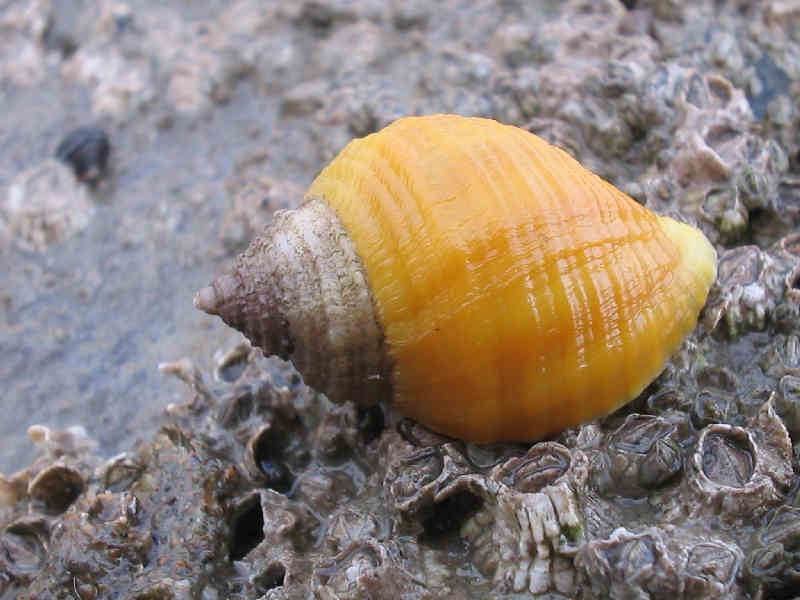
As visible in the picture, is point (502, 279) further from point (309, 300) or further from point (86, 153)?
point (86, 153)

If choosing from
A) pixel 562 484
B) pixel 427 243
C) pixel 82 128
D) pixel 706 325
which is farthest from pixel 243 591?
pixel 82 128

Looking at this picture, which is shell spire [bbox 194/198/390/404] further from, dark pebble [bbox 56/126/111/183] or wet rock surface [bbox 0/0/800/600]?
dark pebble [bbox 56/126/111/183]

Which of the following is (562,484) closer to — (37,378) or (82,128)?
(37,378)

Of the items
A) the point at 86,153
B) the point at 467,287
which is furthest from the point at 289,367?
the point at 86,153

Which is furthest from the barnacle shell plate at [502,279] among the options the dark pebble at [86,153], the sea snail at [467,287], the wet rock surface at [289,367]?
the dark pebble at [86,153]

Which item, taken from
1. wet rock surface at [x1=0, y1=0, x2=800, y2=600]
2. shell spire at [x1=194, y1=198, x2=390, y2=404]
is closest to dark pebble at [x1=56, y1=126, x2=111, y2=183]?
wet rock surface at [x1=0, y1=0, x2=800, y2=600]

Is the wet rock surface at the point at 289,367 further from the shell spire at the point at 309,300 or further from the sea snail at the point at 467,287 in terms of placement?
the shell spire at the point at 309,300

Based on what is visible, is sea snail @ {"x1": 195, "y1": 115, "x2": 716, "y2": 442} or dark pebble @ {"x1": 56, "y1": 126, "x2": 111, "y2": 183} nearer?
sea snail @ {"x1": 195, "y1": 115, "x2": 716, "y2": 442}

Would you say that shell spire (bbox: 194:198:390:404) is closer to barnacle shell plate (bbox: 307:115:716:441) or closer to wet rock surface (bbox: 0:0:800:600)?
barnacle shell plate (bbox: 307:115:716:441)
